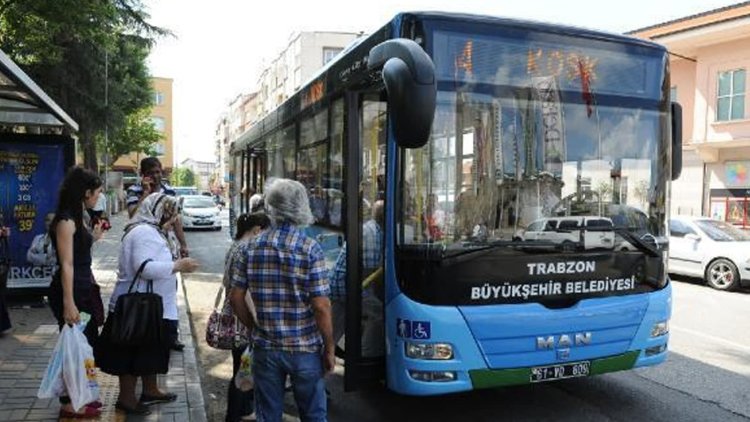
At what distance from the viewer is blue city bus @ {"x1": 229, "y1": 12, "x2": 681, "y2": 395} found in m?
4.21

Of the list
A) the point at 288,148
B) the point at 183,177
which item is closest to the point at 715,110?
the point at 288,148

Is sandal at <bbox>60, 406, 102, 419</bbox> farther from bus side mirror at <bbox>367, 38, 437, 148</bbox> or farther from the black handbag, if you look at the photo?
bus side mirror at <bbox>367, 38, 437, 148</bbox>

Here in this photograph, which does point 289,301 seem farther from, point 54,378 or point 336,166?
point 336,166

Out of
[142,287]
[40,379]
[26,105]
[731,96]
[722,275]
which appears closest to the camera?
[142,287]

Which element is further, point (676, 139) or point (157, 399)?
point (676, 139)

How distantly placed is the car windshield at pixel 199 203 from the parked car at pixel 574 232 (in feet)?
78.2

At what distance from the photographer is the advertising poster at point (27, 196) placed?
8438mm

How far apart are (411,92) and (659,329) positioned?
2.81 metres

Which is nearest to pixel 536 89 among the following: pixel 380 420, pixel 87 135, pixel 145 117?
pixel 380 420

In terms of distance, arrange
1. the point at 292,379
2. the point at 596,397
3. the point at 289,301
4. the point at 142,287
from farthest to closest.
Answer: the point at 596,397
the point at 142,287
the point at 292,379
the point at 289,301

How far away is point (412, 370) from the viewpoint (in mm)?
4223

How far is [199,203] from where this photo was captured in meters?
27.3

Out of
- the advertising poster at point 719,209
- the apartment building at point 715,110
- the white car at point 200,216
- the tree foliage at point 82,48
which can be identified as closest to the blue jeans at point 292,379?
the tree foliage at point 82,48

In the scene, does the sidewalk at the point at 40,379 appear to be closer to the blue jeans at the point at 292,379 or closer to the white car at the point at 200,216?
the blue jeans at the point at 292,379
